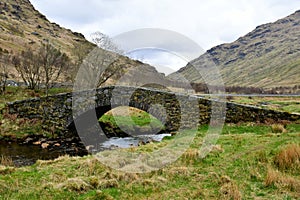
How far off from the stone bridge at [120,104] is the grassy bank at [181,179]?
9585mm

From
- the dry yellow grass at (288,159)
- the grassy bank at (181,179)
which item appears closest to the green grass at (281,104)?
the dry yellow grass at (288,159)

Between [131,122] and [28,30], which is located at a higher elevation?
[28,30]

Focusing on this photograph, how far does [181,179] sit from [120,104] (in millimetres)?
14572

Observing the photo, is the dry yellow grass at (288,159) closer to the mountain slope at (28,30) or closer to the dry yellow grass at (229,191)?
the dry yellow grass at (229,191)

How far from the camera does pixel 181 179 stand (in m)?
8.55

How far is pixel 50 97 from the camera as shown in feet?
75.1

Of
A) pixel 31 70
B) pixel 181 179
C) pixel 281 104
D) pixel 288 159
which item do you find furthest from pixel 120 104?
pixel 281 104

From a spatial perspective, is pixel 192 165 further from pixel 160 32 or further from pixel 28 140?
pixel 28 140

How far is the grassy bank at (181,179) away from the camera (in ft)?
24.2

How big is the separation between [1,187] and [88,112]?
616 inches

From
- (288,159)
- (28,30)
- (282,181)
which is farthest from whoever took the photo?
(28,30)

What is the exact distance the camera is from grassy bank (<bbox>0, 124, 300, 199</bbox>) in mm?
7379

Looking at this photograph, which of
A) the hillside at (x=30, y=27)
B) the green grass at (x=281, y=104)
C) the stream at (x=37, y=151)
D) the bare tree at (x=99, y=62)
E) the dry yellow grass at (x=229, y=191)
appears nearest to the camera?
the dry yellow grass at (x=229, y=191)

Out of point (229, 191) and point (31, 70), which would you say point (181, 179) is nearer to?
point (229, 191)
